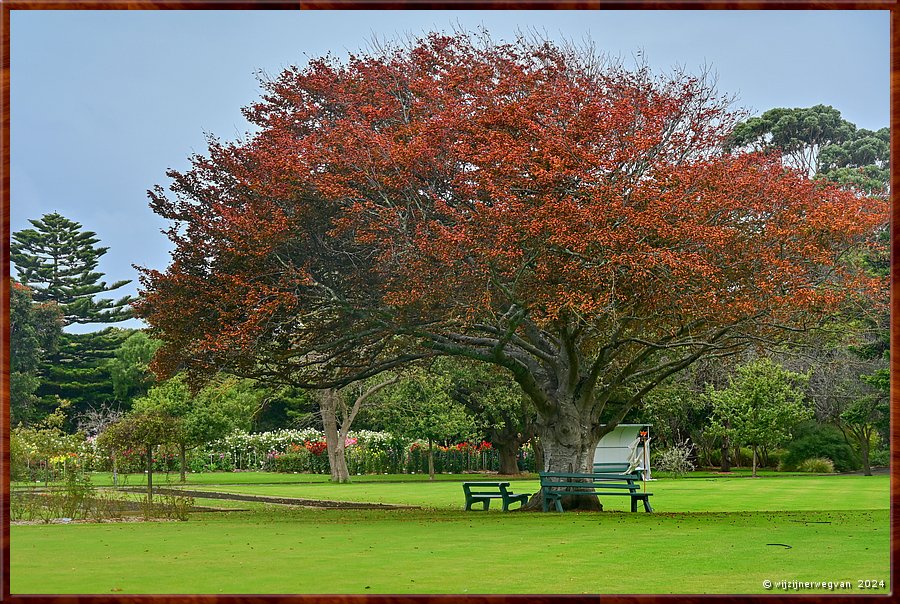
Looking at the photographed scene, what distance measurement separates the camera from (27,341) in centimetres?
2156

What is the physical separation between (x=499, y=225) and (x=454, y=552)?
226 inches

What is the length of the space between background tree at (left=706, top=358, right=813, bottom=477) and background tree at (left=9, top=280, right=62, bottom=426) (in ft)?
73.1

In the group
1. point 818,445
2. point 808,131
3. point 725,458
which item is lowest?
point 725,458

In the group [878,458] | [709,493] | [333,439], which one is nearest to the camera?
[709,493]

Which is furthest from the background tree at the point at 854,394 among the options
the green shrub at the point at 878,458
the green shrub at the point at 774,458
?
the green shrub at the point at 774,458

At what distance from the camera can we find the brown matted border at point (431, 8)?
7793 mm

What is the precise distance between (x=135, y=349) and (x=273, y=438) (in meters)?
9.94

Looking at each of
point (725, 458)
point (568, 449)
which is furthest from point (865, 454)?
point (568, 449)

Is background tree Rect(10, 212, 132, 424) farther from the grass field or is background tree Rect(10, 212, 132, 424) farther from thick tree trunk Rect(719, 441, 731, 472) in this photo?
thick tree trunk Rect(719, 441, 731, 472)

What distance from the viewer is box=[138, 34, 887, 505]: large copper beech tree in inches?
607

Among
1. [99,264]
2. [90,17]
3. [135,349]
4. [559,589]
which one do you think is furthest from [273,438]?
[559,589]

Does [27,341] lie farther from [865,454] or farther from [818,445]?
[818,445]

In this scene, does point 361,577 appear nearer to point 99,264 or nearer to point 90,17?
point 90,17

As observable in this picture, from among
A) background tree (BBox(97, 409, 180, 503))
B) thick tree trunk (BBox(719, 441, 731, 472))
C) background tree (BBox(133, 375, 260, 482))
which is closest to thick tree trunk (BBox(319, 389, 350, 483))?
background tree (BBox(133, 375, 260, 482))
